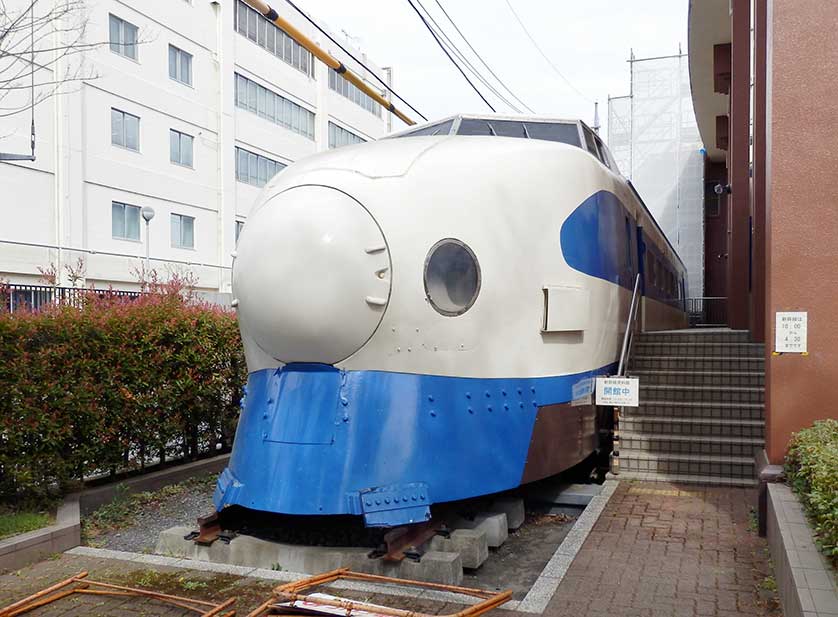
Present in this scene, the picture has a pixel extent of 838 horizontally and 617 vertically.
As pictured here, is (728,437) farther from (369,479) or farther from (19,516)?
(19,516)

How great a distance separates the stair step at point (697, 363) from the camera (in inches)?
380

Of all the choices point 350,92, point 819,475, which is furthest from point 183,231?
point 819,475

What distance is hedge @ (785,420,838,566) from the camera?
4301 millimetres

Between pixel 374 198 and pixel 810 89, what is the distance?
361 centimetres

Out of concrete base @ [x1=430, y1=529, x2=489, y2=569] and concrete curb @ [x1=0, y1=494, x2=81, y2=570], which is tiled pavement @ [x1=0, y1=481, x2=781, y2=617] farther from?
concrete base @ [x1=430, y1=529, x2=489, y2=569]

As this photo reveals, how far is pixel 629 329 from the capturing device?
9195 mm

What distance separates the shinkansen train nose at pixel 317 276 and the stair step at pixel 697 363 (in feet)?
17.8

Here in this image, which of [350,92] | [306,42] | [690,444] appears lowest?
[690,444]

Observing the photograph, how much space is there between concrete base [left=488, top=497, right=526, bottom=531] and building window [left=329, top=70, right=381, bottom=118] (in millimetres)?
31602

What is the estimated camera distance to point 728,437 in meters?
8.38

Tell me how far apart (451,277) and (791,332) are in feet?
9.06

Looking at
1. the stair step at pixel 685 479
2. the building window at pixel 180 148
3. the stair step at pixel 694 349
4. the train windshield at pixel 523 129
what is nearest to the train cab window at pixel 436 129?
the train windshield at pixel 523 129

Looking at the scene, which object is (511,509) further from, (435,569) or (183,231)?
(183,231)

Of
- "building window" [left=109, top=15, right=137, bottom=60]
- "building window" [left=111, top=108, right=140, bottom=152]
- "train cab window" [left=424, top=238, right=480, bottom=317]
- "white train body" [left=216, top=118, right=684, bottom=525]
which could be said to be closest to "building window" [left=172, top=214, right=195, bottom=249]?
"building window" [left=111, top=108, right=140, bottom=152]
